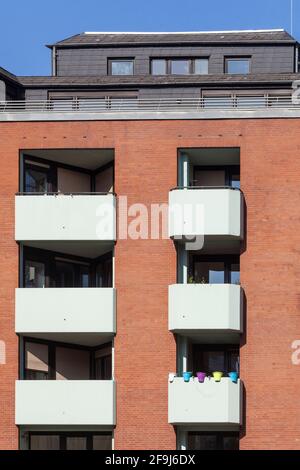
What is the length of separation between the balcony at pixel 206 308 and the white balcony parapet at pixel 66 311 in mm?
2304

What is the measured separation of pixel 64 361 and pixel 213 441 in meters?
6.27

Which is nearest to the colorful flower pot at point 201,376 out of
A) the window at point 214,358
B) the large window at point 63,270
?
the window at point 214,358

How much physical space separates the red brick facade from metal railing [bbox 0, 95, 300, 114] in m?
1.02

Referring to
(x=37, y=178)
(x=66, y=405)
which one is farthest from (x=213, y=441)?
(x=37, y=178)

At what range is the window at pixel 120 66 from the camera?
64625mm

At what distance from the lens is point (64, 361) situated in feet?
184

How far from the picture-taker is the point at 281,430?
52938 mm

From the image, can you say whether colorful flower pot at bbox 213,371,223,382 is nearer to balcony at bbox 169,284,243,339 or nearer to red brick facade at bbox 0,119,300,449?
red brick facade at bbox 0,119,300,449

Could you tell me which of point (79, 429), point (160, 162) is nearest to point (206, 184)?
point (160, 162)

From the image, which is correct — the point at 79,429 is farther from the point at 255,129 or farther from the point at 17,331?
the point at 255,129
